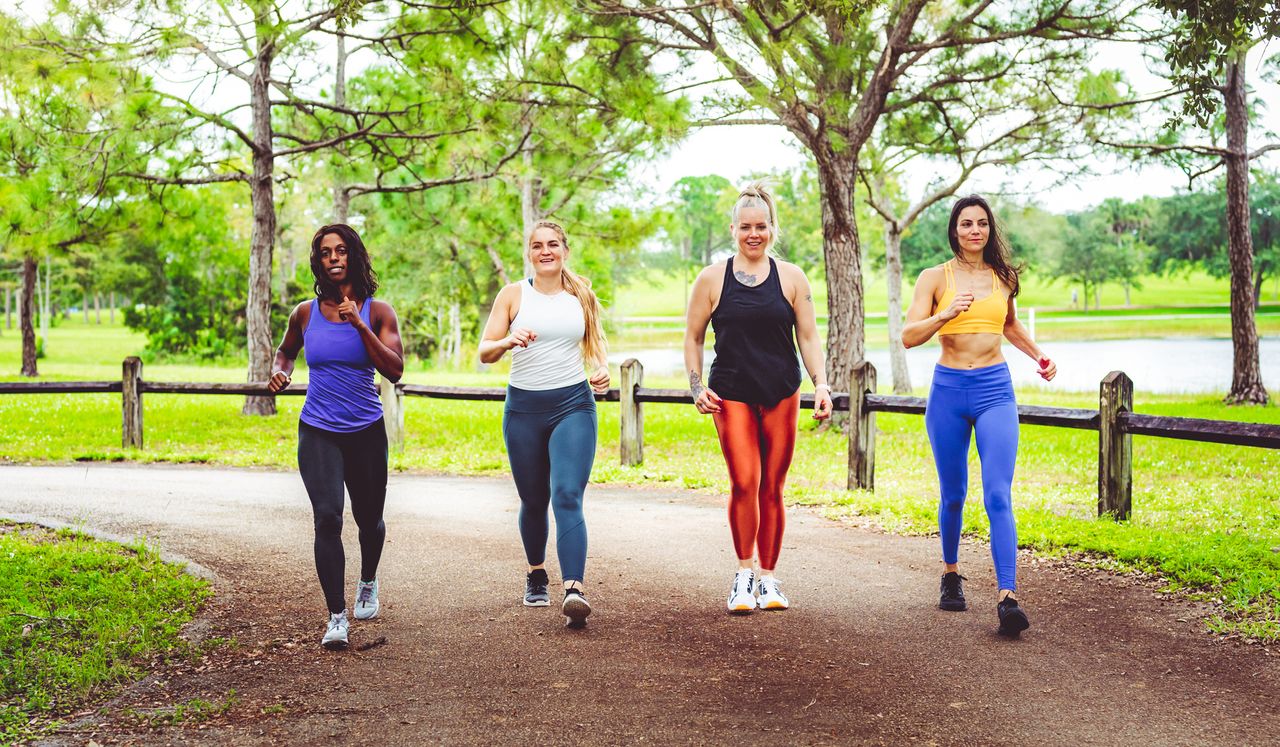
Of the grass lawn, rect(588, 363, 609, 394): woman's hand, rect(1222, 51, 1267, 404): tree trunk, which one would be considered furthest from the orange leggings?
rect(1222, 51, 1267, 404): tree trunk

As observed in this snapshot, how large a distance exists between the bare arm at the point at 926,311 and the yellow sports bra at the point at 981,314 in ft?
0.17

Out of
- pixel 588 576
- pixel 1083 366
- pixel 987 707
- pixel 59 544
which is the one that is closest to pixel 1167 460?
pixel 588 576

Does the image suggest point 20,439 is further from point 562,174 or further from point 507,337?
point 507,337

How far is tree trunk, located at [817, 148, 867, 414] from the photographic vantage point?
49.3 ft

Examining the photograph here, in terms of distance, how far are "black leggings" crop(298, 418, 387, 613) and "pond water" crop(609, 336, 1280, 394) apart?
66.4 ft

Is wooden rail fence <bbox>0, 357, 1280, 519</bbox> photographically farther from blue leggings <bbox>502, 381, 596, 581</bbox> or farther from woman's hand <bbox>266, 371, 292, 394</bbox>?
woman's hand <bbox>266, 371, 292, 394</bbox>

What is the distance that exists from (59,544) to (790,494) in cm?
567

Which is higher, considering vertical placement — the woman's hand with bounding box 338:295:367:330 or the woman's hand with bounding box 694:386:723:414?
the woman's hand with bounding box 338:295:367:330

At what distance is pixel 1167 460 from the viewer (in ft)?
42.3

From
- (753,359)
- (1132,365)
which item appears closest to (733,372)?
(753,359)

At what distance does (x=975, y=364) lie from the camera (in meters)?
5.38

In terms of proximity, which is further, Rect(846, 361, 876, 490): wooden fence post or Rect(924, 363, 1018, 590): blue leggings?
Rect(846, 361, 876, 490): wooden fence post

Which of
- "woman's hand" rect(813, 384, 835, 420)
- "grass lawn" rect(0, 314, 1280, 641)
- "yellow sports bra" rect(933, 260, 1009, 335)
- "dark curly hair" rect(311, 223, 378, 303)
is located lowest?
"grass lawn" rect(0, 314, 1280, 641)

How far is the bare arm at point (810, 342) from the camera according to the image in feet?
17.9
